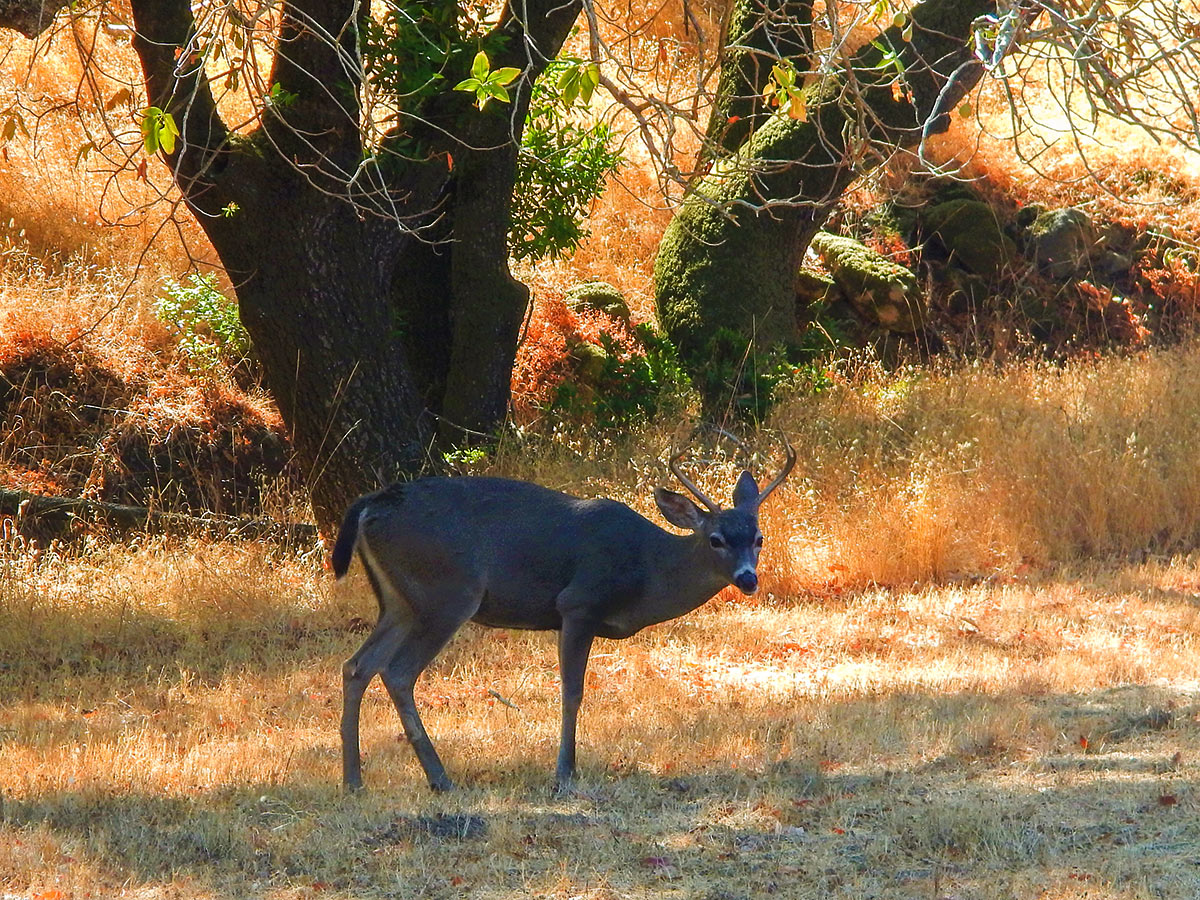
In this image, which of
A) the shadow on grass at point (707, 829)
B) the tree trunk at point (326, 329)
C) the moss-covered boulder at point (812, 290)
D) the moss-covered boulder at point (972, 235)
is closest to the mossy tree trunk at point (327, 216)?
the tree trunk at point (326, 329)

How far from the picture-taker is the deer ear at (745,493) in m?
7.11

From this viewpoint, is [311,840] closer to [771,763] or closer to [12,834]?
[12,834]

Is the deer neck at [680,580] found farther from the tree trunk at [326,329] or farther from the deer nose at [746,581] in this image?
the tree trunk at [326,329]

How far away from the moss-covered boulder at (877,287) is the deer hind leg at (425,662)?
11.1m

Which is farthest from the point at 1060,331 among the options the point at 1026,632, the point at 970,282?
the point at 1026,632

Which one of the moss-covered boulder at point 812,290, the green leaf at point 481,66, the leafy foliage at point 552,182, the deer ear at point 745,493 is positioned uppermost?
the leafy foliage at point 552,182

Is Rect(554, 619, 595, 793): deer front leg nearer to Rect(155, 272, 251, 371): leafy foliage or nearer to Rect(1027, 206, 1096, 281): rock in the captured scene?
A: Rect(155, 272, 251, 371): leafy foliage

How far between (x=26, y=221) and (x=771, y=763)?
38.7 ft

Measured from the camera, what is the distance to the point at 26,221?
15.5 meters

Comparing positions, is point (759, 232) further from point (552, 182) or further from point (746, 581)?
point (746, 581)

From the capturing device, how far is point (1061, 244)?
1783 centimetres

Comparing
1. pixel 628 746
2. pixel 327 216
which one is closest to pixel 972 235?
pixel 327 216

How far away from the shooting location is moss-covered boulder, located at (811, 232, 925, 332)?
54.7ft

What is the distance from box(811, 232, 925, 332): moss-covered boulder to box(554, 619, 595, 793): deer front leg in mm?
10764
